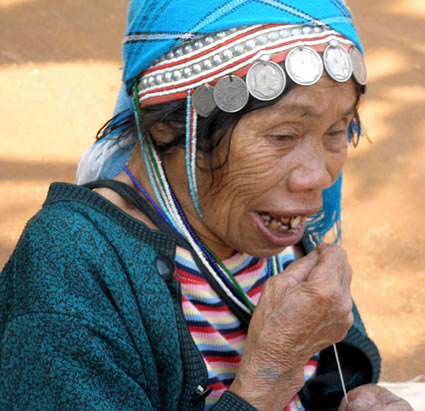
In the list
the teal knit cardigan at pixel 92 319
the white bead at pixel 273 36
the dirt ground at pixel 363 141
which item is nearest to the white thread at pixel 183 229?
the teal knit cardigan at pixel 92 319

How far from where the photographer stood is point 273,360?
1.89m

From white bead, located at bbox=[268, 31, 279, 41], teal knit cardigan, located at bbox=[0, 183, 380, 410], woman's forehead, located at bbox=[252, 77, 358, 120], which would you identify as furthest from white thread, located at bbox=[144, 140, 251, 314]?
white bead, located at bbox=[268, 31, 279, 41]

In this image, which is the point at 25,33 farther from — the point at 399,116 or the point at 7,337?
the point at 7,337

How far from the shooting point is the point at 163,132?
206 cm

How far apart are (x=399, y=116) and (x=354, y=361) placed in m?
4.27

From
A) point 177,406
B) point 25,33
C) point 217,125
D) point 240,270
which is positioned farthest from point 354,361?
point 25,33

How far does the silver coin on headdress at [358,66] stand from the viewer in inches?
79.0

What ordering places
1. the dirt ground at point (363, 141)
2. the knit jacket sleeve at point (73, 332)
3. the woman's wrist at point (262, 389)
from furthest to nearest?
the dirt ground at point (363, 141)
the woman's wrist at point (262, 389)
the knit jacket sleeve at point (73, 332)

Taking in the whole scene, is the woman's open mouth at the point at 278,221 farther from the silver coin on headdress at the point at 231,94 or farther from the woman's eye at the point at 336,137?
the silver coin on headdress at the point at 231,94

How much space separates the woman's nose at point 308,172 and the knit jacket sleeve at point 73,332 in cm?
53

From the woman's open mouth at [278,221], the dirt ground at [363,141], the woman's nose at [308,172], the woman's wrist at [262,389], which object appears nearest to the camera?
the woman's wrist at [262,389]

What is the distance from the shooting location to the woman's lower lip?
2059 mm

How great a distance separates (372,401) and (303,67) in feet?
3.38

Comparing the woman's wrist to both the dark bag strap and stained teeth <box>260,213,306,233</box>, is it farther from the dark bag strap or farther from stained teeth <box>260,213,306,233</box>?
stained teeth <box>260,213,306,233</box>
